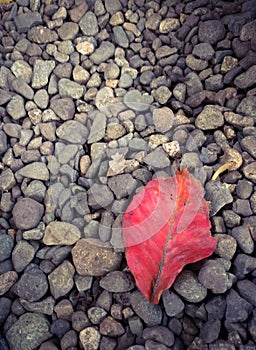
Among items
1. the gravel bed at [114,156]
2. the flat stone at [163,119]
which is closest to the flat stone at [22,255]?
the gravel bed at [114,156]

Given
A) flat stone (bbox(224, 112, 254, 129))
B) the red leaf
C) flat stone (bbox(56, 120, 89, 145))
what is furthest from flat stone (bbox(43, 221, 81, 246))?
flat stone (bbox(224, 112, 254, 129))

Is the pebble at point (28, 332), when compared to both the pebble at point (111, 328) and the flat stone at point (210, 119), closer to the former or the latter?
the pebble at point (111, 328)

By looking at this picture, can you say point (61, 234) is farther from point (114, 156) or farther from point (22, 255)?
point (114, 156)

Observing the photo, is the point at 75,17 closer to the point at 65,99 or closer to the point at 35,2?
the point at 35,2

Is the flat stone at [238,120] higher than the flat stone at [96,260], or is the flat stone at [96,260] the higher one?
the flat stone at [238,120]

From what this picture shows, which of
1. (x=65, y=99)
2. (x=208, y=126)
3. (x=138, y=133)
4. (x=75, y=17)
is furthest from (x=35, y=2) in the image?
(x=208, y=126)

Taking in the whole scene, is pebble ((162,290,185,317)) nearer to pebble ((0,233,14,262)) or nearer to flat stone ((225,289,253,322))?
flat stone ((225,289,253,322))
